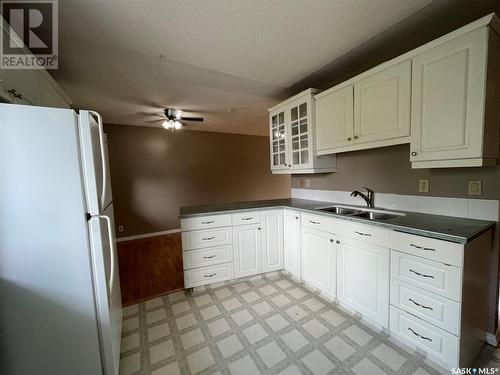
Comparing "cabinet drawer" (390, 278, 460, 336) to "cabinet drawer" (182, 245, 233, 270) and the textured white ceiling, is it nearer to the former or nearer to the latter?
"cabinet drawer" (182, 245, 233, 270)

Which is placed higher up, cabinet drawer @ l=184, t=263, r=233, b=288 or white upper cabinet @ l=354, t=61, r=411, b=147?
white upper cabinet @ l=354, t=61, r=411, b=147

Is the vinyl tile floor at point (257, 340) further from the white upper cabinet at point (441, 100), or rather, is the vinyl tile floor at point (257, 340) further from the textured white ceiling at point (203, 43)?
the textured white ceiling at point (203, 43)

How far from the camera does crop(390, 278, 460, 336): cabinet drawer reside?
1218mm

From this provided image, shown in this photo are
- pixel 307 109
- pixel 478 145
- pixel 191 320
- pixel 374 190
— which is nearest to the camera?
pixel 478 145

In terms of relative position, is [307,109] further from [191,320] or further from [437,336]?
[191,320]

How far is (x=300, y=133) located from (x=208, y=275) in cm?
199

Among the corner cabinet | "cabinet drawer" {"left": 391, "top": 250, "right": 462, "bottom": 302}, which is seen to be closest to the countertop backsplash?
the corner cabinet

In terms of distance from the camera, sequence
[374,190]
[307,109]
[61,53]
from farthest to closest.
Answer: [307,109] → [374,190] → [61,53]

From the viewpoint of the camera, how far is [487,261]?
56.7 inches

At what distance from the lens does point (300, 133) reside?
2551mm

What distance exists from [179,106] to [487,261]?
3687 millimetres

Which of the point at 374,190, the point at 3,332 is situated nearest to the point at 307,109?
the point at 374,190

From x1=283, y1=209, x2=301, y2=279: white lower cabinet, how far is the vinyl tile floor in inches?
12.1

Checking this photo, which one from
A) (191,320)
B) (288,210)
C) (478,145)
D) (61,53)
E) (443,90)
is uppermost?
(61,53)
